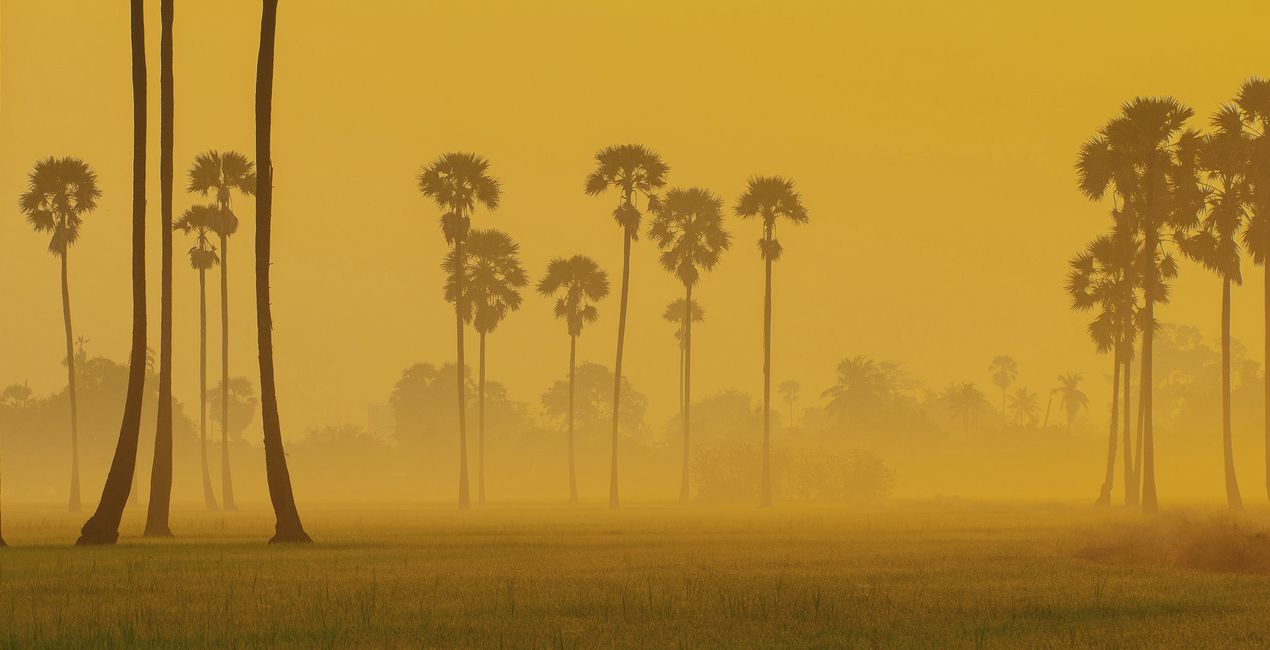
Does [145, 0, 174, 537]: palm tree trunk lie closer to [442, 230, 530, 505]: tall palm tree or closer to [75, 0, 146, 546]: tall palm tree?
[75, 0, 146, 546]: tall palm tree

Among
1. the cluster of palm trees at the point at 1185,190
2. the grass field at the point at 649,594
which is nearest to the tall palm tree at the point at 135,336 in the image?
the grass field at the point at 649,594

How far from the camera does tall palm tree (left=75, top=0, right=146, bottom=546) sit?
3897 cm

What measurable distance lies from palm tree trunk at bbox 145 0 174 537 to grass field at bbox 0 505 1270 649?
6761 mm

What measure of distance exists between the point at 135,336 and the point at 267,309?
358cm

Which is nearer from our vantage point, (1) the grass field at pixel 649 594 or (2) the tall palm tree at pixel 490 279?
(1) the grass field at pixel 649 594

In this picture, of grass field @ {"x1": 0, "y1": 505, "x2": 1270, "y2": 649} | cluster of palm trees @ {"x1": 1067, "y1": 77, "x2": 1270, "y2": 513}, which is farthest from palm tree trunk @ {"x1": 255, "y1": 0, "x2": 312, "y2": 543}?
cluster of palm trees @ {"x1": 1067, "y1": 77, "x2": 1270, "y2": 513}

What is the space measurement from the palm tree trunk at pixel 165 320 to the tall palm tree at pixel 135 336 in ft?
9.28

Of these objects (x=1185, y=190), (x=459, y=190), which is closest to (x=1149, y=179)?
(x=1185, y=190)

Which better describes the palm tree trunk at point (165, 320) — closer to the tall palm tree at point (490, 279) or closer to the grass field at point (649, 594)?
the grass field at point (649, 594)

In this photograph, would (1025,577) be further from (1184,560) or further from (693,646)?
(693,646)

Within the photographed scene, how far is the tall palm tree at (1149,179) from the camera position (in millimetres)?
67562

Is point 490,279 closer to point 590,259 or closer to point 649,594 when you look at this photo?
point 590,259

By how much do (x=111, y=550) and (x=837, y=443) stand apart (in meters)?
143

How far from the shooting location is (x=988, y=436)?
182 m
